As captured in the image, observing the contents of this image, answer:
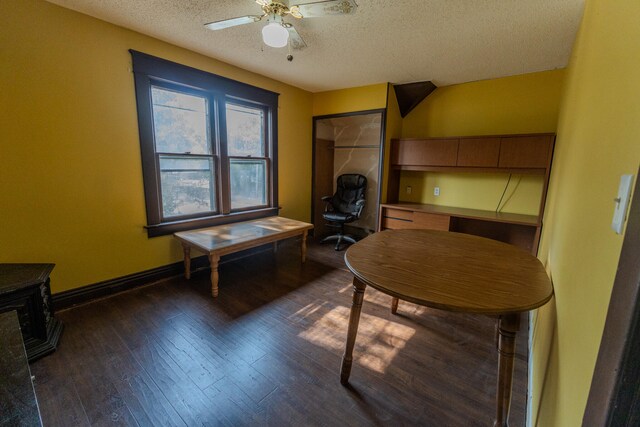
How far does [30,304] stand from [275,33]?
2285 mm

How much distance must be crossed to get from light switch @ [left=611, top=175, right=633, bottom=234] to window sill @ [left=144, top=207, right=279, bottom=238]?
3.07 meters

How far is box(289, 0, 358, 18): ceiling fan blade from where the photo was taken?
1.61 m

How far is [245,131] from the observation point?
345 centimetres

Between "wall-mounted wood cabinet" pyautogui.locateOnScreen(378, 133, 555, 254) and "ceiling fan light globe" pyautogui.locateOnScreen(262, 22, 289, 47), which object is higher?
"ceiling fan light globe" pyautogui.locateOnScreen(262, 22, 289, 47)

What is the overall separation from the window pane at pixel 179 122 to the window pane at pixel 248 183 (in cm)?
45

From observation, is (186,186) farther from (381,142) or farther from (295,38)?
(381,142)

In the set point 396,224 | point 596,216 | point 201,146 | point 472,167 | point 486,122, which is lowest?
point 396,224

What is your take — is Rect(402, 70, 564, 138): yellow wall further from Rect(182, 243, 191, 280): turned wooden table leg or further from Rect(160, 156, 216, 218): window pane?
Rect(182, 243, 191, 280): turned wooden table leg

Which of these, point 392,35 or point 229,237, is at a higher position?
point 392,35

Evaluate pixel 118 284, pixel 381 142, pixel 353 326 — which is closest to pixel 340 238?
pixel 381 142

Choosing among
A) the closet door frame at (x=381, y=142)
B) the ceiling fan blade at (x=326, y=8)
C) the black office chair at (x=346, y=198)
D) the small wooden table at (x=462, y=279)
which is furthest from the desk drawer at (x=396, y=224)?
the ceiling fan blade at (x=326, y=8)

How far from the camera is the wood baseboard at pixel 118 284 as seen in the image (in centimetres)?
221

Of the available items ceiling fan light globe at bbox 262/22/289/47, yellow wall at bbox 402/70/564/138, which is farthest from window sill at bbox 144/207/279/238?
yellow wall at bbox 402/70/564/138

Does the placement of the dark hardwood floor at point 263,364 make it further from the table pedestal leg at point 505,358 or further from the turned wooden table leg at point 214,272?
the table pedestal leg at point 505,358
